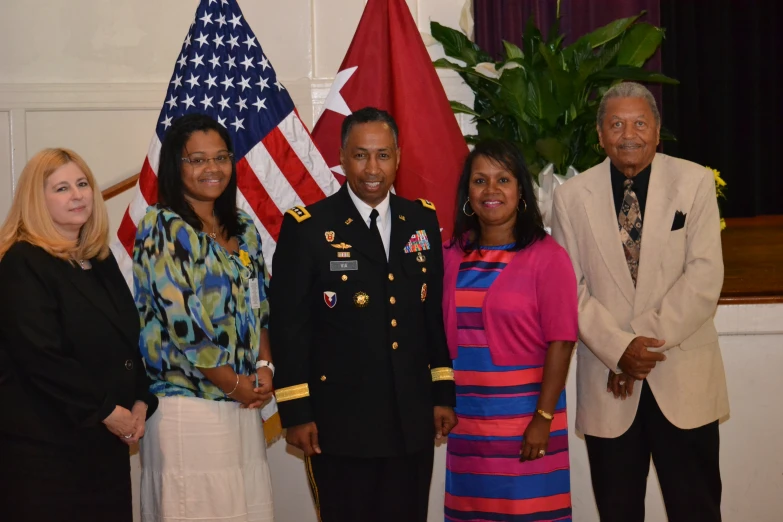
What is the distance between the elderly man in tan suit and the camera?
2.65 metres

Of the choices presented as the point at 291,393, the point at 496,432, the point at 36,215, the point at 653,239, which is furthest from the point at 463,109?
the point at 36,215

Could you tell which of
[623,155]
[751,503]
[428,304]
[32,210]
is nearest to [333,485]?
[428,304]

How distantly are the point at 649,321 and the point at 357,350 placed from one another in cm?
92

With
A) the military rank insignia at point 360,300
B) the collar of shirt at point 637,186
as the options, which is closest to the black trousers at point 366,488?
the military rank insignia at point 360,300

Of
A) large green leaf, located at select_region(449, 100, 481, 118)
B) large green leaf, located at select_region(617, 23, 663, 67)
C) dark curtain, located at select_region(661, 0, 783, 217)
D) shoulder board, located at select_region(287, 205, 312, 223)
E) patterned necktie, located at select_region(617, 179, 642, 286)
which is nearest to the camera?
shoulder board, located at select_region(287, 205, 312, 223)

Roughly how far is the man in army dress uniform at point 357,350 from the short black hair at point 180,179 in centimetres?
24

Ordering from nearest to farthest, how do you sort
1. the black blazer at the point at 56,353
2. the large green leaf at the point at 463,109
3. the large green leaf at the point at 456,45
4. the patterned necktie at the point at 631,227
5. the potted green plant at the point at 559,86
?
the black blazer at the point at 56,353 < the patterned necktie at the point at 631,227 < the potted green plant at the point at 559,86 < the large green leaf at the point at 463,109 < the large green leaf at the point at 456,45

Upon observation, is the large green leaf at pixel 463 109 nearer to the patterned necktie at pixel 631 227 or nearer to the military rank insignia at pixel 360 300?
the patterned necktie at pixel 631 227

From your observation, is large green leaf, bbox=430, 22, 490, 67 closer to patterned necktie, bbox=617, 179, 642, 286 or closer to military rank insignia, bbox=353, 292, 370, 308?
patterned necktie, bbox=617, 179, 642, 286

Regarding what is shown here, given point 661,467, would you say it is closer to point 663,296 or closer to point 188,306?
point 663,296

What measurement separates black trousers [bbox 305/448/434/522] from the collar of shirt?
3.41 ft

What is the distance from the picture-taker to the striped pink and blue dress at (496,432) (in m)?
2.56

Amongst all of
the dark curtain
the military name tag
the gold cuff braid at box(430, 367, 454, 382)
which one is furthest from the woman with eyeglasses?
the dark curtain

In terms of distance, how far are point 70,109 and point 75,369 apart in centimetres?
312
